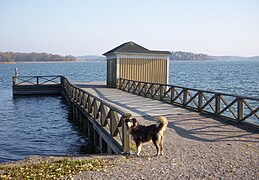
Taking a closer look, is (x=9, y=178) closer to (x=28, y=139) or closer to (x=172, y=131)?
(x=172, y=131)

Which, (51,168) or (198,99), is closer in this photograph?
(51,168)

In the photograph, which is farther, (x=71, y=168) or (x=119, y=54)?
(x=119, y=54)

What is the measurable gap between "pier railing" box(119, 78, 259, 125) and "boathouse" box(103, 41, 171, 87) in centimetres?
89

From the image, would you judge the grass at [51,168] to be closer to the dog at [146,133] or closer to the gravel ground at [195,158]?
the gravel ground at [195,158]

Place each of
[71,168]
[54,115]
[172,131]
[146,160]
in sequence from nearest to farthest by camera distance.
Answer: [71,168], [146,160], [172,131], [54,115]

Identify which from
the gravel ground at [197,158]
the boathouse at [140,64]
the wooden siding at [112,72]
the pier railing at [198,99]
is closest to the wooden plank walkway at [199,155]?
the gravel ground at [197,158]

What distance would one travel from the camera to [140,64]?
2453cm

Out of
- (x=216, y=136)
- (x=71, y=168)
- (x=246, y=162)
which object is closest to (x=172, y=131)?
(x=216, y=136)

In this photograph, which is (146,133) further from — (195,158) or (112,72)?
(112,72)

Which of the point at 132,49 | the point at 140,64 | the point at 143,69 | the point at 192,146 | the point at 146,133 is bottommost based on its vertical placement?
the point at 192,146

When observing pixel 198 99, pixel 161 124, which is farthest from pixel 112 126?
pixel 198 99

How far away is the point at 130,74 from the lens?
2480 centimetres

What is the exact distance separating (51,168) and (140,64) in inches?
704

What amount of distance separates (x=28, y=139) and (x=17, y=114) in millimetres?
7418
